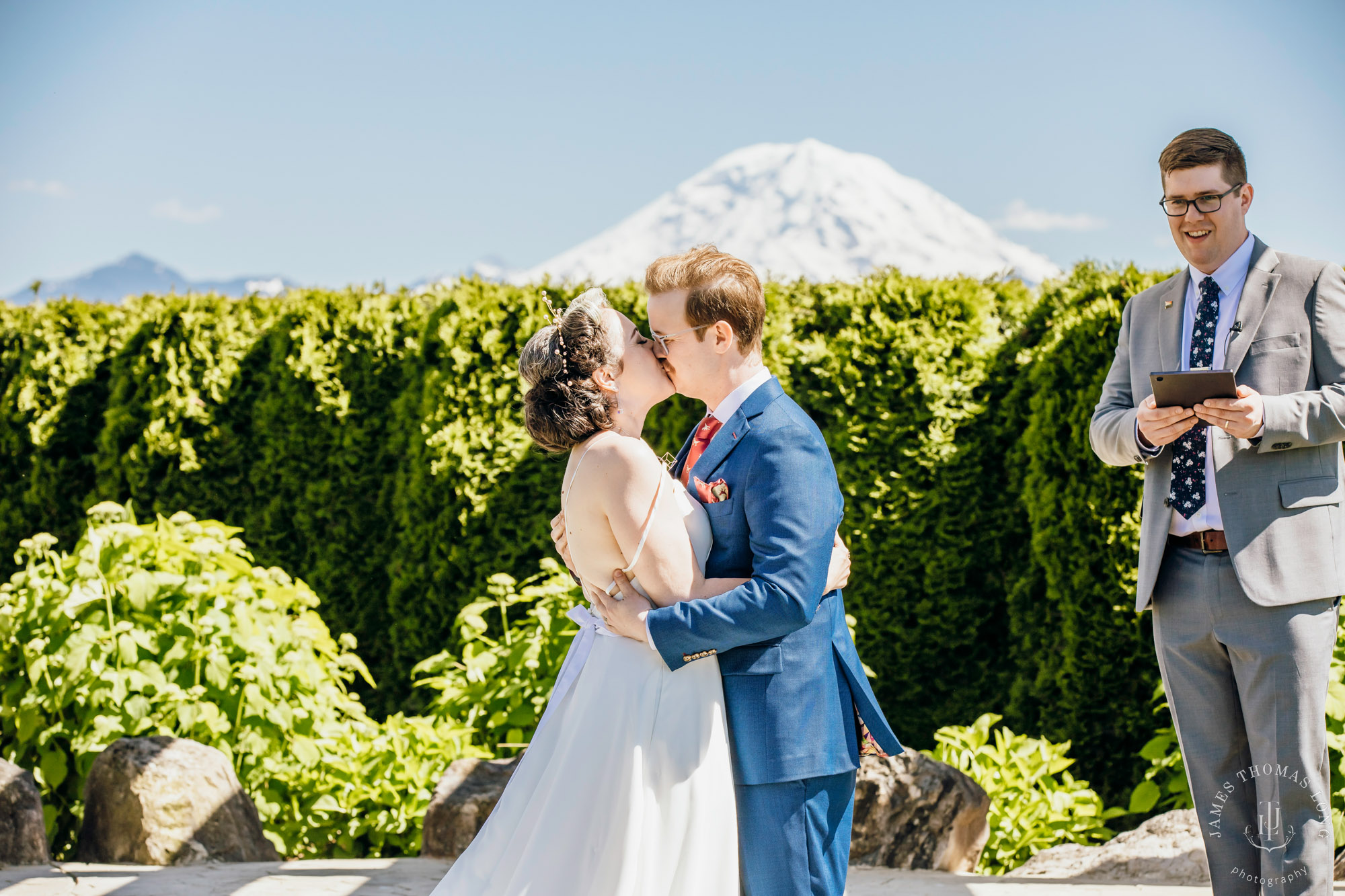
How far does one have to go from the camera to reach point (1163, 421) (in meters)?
2.43

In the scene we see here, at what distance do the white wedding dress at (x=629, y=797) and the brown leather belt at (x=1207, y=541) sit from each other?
142 cm

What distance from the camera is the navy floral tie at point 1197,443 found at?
8.40 feet

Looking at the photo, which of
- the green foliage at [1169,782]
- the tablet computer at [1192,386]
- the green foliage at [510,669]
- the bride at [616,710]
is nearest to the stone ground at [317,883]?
the green foliage at [1169,782]

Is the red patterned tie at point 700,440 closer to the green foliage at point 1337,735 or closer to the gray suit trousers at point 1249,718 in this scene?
the gray suit trousers at point 1249,718

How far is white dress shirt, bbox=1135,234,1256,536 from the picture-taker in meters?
2.52

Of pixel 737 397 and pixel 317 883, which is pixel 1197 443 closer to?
pixel 737 397

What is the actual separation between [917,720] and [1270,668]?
261 cm

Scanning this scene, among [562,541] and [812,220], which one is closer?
[562,541]

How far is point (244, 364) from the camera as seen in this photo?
5793 millimetres

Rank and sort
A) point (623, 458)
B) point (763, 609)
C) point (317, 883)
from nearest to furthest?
point (763, 609) → point (623, 458) → point (317, 883)

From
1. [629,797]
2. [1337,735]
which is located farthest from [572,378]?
[1337,735]

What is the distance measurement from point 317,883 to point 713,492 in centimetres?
222

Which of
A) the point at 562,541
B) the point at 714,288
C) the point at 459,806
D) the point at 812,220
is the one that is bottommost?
the point at 459,806

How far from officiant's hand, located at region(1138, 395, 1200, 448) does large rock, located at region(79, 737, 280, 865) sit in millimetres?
3310
